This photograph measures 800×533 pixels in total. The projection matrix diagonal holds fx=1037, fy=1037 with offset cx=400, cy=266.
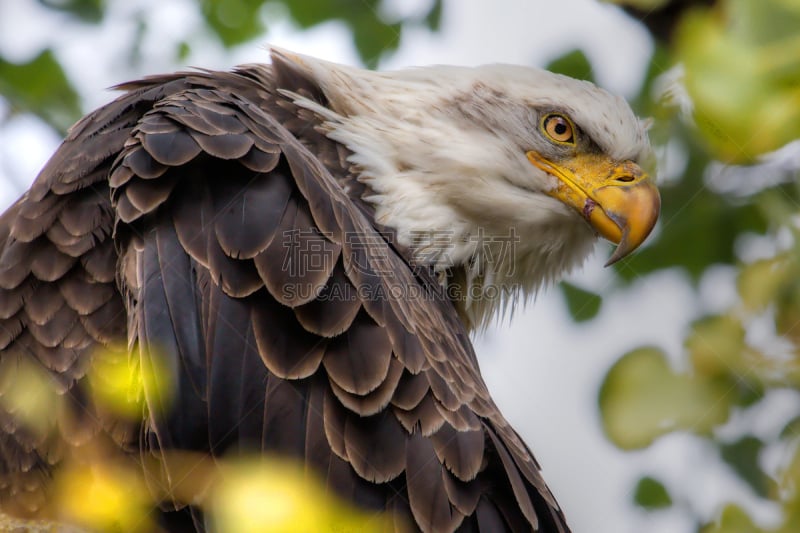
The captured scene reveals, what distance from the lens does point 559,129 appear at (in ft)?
13.4

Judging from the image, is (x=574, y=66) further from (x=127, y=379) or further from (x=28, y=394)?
(x=28, y=394)

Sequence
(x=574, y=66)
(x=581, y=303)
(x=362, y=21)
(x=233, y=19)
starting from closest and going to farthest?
(x=581, y=303)
(x=574, y=66)
(x=362, y=21)
(x=233, y=19)

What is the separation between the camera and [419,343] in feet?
9.44

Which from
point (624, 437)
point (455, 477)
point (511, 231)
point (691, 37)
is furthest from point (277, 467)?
point (511, 231)

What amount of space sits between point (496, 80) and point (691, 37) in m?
1.68

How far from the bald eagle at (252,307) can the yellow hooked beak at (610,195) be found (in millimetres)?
41

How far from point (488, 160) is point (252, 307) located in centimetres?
157

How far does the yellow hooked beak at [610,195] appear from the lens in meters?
3.79

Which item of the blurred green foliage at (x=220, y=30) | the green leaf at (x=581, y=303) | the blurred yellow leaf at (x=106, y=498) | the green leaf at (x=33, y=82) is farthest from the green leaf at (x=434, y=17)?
the blurred yellow leaf at (x=106, y=498)

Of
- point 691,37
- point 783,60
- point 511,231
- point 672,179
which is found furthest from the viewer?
point 511,231

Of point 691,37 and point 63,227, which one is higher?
point 691,37

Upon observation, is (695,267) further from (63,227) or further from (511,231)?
(63,227)

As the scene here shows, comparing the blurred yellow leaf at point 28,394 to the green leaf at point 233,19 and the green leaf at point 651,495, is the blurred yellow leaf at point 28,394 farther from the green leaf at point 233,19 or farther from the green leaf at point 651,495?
the green leaf at point 233,19

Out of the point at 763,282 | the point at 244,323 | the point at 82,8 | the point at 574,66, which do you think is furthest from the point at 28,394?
the point at 82,8
